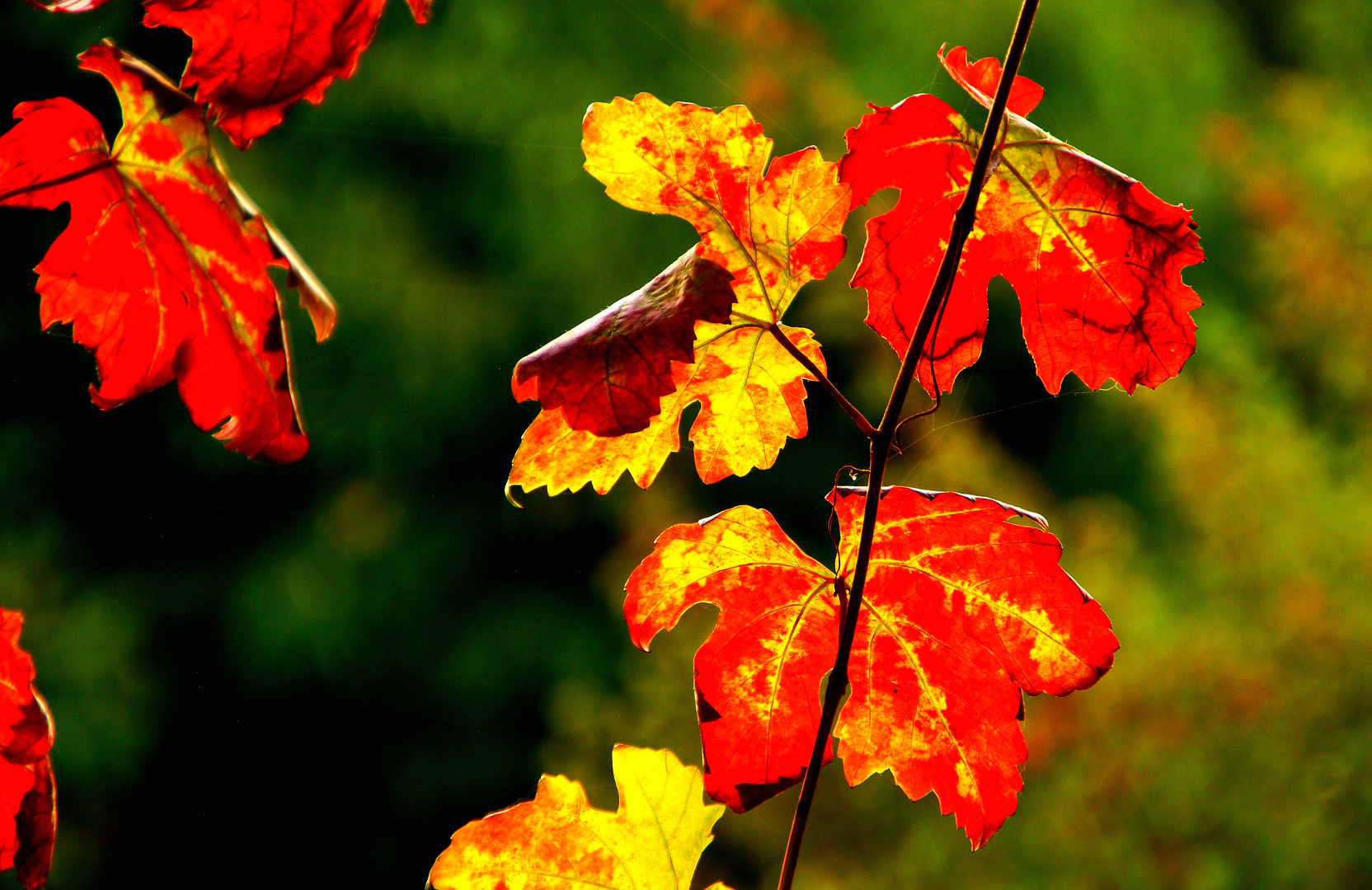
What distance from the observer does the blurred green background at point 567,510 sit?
2.24 metres

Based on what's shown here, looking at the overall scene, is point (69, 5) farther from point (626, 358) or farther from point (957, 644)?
point (957, 644)

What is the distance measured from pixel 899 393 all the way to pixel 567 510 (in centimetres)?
248

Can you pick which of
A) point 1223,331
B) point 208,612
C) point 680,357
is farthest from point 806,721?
point 208,612

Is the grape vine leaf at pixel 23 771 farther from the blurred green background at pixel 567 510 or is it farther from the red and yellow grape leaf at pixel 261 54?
the blurred green background at pixel 567 510

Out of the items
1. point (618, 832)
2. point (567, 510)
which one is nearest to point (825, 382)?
point (618, 832)

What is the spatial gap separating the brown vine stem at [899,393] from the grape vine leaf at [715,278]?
0.04 meters

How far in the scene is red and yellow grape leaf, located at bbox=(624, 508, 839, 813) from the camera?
307mm

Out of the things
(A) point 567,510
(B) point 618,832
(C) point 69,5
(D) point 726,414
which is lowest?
(A) point 567,510

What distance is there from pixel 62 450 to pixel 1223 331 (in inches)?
112

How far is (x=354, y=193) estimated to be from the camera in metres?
2.64

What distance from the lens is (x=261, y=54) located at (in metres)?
0.26

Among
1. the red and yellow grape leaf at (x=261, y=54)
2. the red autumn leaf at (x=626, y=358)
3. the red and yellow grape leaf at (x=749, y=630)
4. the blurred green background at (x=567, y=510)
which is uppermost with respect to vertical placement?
the red and yellow grape leaf at (x=261, y=54)

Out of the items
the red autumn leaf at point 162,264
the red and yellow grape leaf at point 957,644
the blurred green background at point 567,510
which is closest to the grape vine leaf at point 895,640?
the red and yellow grape leaf at point 957,644

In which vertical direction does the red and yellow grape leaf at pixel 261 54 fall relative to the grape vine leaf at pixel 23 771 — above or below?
above
